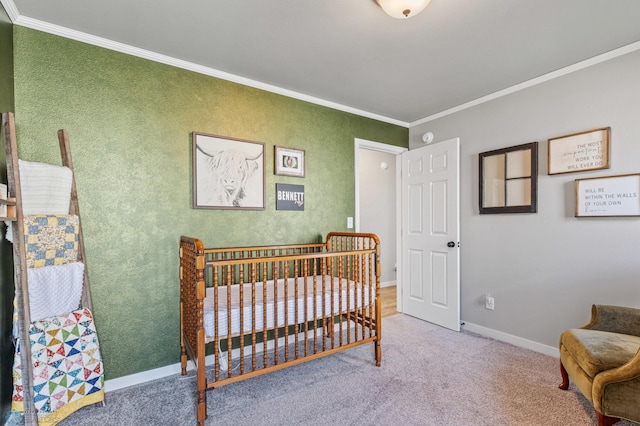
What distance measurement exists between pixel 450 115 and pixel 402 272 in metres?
1.84

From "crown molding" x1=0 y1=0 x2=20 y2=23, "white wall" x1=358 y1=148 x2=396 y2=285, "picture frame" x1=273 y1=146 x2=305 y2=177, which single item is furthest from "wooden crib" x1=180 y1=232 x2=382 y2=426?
"white wall" x1=358 y1=148 x2=396 y2=285

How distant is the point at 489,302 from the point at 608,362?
1433mm

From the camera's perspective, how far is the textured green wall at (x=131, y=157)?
1.84 metres

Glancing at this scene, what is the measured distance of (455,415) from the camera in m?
1.73

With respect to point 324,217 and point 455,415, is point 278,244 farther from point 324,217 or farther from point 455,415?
point 455,415

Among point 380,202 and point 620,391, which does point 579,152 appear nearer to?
point 620,391

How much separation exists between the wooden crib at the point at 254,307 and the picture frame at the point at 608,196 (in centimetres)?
159

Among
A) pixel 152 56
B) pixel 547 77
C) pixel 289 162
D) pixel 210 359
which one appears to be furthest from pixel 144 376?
pixel 547 77

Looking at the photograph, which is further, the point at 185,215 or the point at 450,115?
the point at 450,115

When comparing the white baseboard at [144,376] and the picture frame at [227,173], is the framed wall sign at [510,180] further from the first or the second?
the white baseboard at [144,376]

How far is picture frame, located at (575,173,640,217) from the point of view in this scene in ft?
6.82

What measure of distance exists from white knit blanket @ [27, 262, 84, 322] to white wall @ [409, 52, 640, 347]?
321cm

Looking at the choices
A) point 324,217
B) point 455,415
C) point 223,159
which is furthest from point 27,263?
point 455,415

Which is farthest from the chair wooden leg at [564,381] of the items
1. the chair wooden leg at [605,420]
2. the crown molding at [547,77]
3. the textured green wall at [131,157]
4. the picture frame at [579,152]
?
the textured green wall at [131,157]
